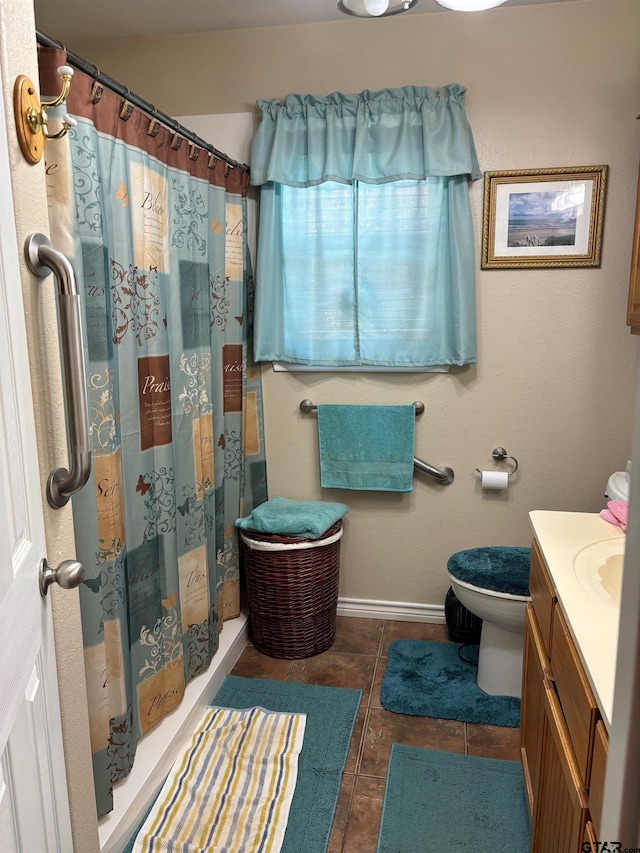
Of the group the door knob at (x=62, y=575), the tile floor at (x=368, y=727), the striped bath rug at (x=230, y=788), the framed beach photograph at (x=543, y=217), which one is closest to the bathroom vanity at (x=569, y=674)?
the tile floor at (x=368, y=727)

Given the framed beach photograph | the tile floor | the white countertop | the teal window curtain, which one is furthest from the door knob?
the framed beach photograph

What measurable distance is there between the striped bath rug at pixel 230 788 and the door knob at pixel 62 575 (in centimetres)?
106

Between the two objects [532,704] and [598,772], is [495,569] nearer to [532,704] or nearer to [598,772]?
[532,704]

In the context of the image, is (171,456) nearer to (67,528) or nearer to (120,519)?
(120,519)

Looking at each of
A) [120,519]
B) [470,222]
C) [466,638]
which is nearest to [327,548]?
[466,638]

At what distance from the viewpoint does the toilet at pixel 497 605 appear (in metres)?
2.17

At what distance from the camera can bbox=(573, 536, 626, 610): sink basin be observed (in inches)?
54.6

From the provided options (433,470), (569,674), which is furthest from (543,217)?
(569,674)

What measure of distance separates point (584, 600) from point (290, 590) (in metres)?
1.40

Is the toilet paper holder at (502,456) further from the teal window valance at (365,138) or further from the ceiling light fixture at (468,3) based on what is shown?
the ceiling light fixture at (468,3)

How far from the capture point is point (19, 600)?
0.94m

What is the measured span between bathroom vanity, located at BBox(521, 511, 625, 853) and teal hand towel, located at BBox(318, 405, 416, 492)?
92 cm

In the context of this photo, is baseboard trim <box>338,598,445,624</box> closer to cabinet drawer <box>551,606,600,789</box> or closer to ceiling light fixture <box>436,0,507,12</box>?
cabinet drawer <box>551,606,600,789</box>

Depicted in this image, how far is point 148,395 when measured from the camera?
190 cm
